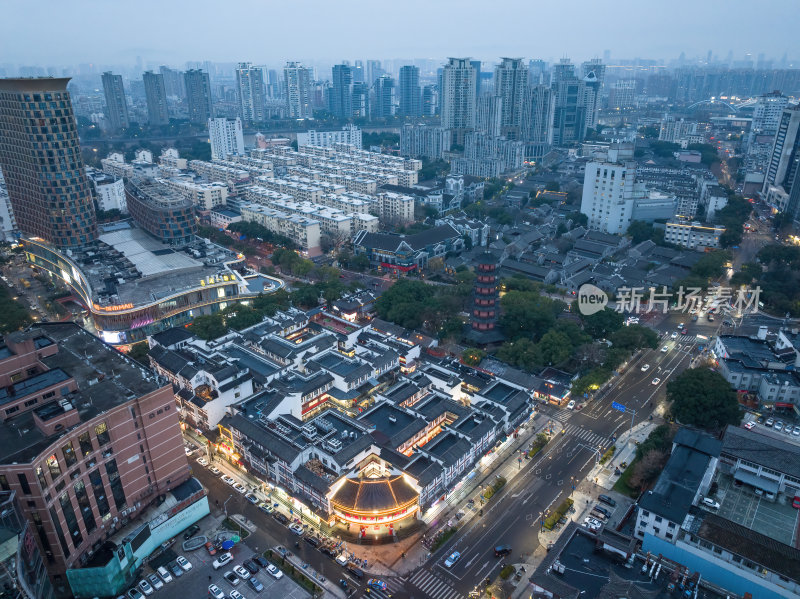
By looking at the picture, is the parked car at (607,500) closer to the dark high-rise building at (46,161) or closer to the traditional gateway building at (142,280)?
the traditional gateway building at (142,280)

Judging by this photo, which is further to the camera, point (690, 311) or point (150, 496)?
point (690, 311)

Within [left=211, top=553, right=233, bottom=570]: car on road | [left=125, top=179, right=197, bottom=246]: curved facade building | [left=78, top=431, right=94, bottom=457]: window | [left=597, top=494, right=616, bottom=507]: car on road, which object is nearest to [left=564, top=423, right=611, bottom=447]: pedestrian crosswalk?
[left=597, top=494, right=616, bottom=507]: car on road

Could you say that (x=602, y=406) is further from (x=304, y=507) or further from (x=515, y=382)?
(x=304, y=507)

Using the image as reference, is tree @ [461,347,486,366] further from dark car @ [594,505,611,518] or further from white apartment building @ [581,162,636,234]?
white apartment building @ [581,162,636,234]

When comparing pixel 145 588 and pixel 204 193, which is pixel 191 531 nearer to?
pixel 145 588

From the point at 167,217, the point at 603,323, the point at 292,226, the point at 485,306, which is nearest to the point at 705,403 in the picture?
the point at 603,323

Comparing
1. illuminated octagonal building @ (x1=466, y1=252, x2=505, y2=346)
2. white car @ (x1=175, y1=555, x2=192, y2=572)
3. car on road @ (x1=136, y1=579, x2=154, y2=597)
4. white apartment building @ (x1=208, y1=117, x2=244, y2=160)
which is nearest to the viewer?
car on road @ (x1=136, y1=579, x2=154, y2=597)

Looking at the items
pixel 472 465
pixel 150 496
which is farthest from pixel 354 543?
pixel 150 496
